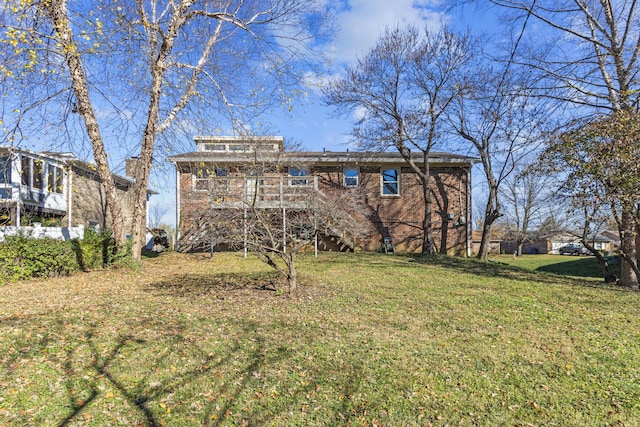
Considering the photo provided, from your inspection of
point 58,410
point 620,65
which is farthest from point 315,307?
point 620,65

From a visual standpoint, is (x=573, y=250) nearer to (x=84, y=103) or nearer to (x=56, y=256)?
(x=84, y=103)

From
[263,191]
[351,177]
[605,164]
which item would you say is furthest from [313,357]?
[351,177]

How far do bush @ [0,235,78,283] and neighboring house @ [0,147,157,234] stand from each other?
4575 mm

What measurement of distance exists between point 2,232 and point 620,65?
1637 centimetres

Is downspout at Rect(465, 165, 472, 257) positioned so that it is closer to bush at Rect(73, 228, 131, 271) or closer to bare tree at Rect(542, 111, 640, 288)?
bare tree at Rect(542, 111, 640, 288)

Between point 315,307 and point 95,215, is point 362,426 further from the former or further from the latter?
point 95,215

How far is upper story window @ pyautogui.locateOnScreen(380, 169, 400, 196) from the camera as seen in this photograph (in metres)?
18.0

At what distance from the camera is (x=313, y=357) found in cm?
440

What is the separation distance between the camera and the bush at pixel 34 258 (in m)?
8.48

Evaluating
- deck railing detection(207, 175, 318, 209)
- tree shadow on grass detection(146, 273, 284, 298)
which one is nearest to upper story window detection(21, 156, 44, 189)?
deck railing detection(207, 175, 318, 209)

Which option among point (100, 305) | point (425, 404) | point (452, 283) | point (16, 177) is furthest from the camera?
point (16, 177)

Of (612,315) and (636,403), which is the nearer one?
(636,403)

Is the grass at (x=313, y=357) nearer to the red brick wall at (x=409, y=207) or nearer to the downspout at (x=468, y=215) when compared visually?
the red brick wall at (x=409, y=207)

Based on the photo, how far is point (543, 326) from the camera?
569 centimetres
